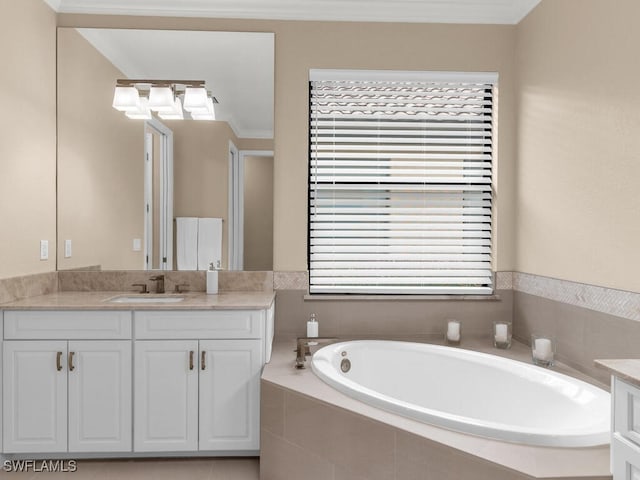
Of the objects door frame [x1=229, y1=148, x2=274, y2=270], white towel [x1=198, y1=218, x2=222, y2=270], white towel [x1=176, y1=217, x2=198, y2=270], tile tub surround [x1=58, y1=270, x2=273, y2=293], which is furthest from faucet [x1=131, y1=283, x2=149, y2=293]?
door frame [x1=229, y1=148, x2=274, y2=270]

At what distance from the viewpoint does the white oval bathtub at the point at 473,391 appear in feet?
5.38

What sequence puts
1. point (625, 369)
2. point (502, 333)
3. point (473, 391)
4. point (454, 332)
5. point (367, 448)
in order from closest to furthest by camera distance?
point (625, 369) < point (367, 448) < point (473, 391) < point (502, 333) < point (454, 332)

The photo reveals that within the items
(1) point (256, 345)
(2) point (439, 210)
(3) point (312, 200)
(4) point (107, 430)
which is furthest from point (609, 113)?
→ (4) point (107, 430)

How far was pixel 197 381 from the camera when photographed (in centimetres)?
244

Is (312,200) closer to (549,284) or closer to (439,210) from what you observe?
(439,210)

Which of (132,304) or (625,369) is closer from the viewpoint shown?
(625,369)

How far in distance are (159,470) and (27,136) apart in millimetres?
1922

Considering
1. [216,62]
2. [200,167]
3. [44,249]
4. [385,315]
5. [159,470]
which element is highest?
[216,62]

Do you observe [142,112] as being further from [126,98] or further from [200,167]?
[200,167]

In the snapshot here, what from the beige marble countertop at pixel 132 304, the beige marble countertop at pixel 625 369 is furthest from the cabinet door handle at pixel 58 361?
the beige marble countertop at pixel 625 369

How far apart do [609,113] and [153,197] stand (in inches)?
97.9

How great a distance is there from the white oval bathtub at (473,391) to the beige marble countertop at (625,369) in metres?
0.32

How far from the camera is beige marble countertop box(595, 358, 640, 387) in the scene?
1.29 meters

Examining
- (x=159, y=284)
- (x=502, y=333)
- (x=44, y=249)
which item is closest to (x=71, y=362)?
(x=159, y=284)
